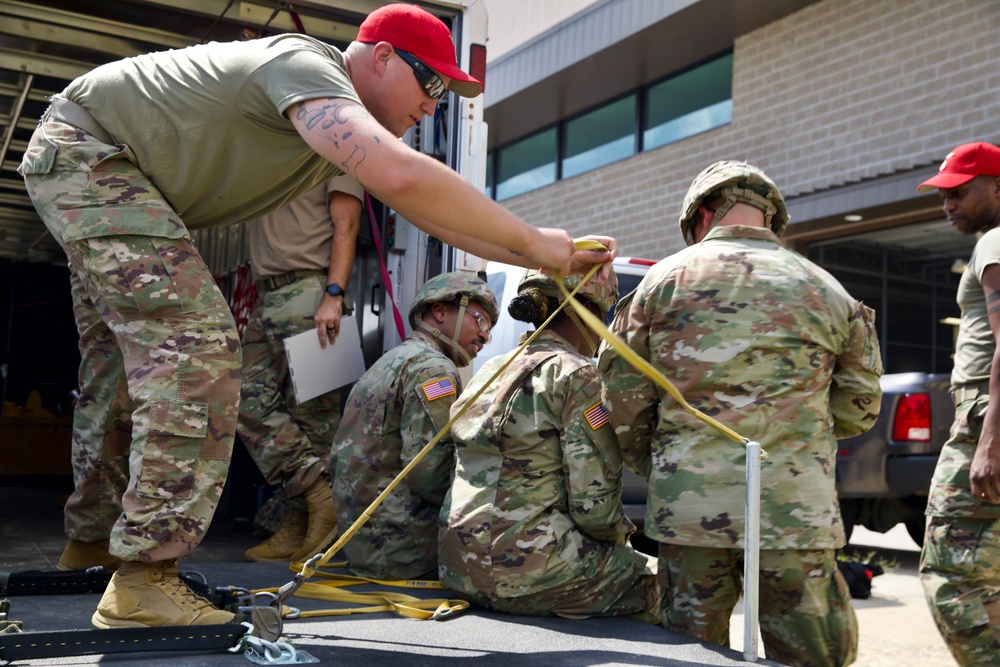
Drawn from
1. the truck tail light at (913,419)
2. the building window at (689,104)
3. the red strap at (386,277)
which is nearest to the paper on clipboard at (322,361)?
the red strap at (386,277)

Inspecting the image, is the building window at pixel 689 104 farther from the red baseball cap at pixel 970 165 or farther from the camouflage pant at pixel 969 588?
the camouflage pant at pixel 969 588

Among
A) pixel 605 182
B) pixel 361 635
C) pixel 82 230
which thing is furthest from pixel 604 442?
pixel 605 182

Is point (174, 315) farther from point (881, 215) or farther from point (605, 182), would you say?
point (605, 182)

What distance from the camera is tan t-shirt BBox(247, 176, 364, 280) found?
472cm

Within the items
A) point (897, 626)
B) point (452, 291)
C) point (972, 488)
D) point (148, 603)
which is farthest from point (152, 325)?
point (897, 626)

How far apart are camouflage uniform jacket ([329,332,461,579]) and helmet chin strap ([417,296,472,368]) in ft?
0.43

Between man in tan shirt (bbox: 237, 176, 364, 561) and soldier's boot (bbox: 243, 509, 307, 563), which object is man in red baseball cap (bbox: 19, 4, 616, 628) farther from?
man in tan shirt (bbox: 237, 176, 364, 561)

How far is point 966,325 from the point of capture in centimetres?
374

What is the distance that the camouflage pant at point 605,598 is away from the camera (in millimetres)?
3230

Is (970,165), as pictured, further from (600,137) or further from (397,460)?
(600,137)

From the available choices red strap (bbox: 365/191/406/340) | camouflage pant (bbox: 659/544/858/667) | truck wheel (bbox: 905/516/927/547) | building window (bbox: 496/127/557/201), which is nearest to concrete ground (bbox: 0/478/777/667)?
camouflage pant (bbox: 659/544/858/667)

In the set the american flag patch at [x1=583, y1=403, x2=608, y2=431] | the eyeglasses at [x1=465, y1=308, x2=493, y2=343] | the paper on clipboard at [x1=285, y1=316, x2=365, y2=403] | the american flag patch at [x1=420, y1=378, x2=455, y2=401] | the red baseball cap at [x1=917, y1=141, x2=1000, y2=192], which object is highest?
the red baseball cap at [x1=917, y1=141, x2=1000, y2=192]

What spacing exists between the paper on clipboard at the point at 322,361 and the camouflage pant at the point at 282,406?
0.13m

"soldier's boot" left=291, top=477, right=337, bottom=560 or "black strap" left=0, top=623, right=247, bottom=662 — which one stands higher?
"soldier's boot" left=291, top=477, right=337, bottom=560
